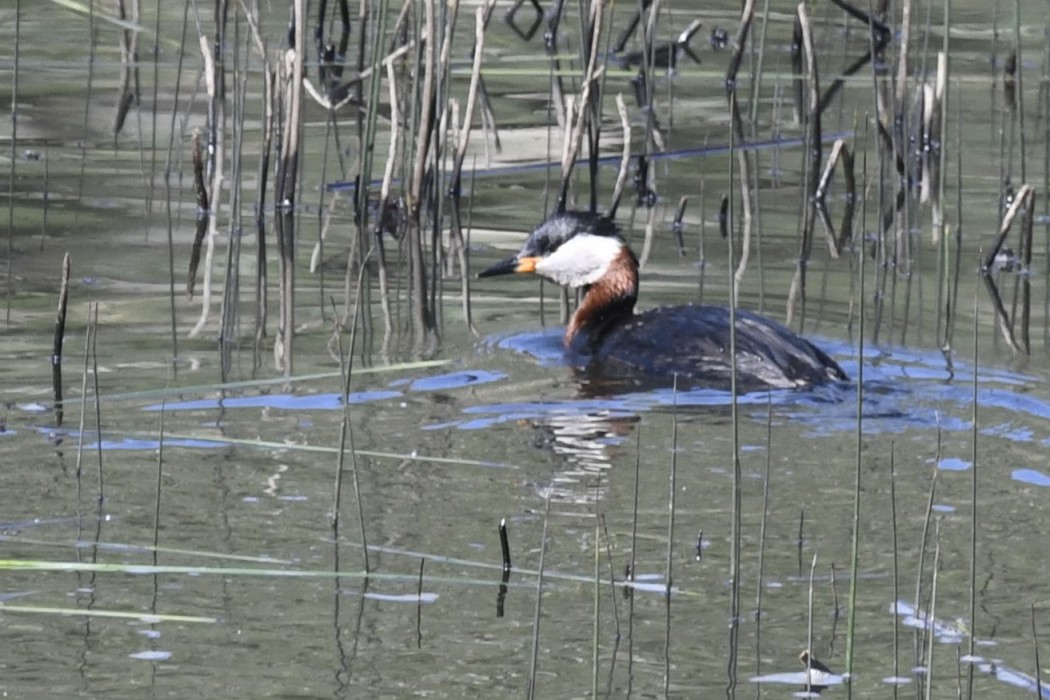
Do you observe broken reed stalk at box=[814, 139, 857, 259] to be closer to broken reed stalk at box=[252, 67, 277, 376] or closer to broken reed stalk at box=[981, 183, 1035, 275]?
broken reed stalk at box=[981, 183, 1035, 275]

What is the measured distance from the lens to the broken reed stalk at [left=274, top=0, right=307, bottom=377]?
28.8 feet

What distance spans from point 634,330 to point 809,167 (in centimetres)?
365

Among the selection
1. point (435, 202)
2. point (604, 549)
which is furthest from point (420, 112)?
point (604, 549)

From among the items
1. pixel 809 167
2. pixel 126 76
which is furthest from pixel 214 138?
pixel 809 167

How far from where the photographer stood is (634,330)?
8672 millimetres

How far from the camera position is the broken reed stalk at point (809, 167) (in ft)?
32.3

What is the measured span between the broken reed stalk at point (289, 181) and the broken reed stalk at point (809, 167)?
7.19 feet

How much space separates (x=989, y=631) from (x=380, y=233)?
5771 millimetres

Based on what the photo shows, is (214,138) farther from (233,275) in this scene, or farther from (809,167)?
(809,167)

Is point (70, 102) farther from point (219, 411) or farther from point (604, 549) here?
point (604, 549)

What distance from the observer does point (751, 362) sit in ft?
25.9

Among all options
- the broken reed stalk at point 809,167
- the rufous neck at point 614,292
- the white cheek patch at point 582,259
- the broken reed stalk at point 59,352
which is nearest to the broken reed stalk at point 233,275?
the broken reed stalk at point 59,352

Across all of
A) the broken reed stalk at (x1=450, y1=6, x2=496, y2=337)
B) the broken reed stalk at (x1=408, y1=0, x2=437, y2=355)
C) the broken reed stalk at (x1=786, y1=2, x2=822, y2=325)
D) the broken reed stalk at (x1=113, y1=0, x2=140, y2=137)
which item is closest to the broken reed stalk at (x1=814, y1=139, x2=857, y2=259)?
the broken reed stalk at (x1=786, y1=2, x2=822, y2=325)

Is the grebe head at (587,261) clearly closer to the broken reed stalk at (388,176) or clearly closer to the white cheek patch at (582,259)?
the white cheek patch at (582,259)
